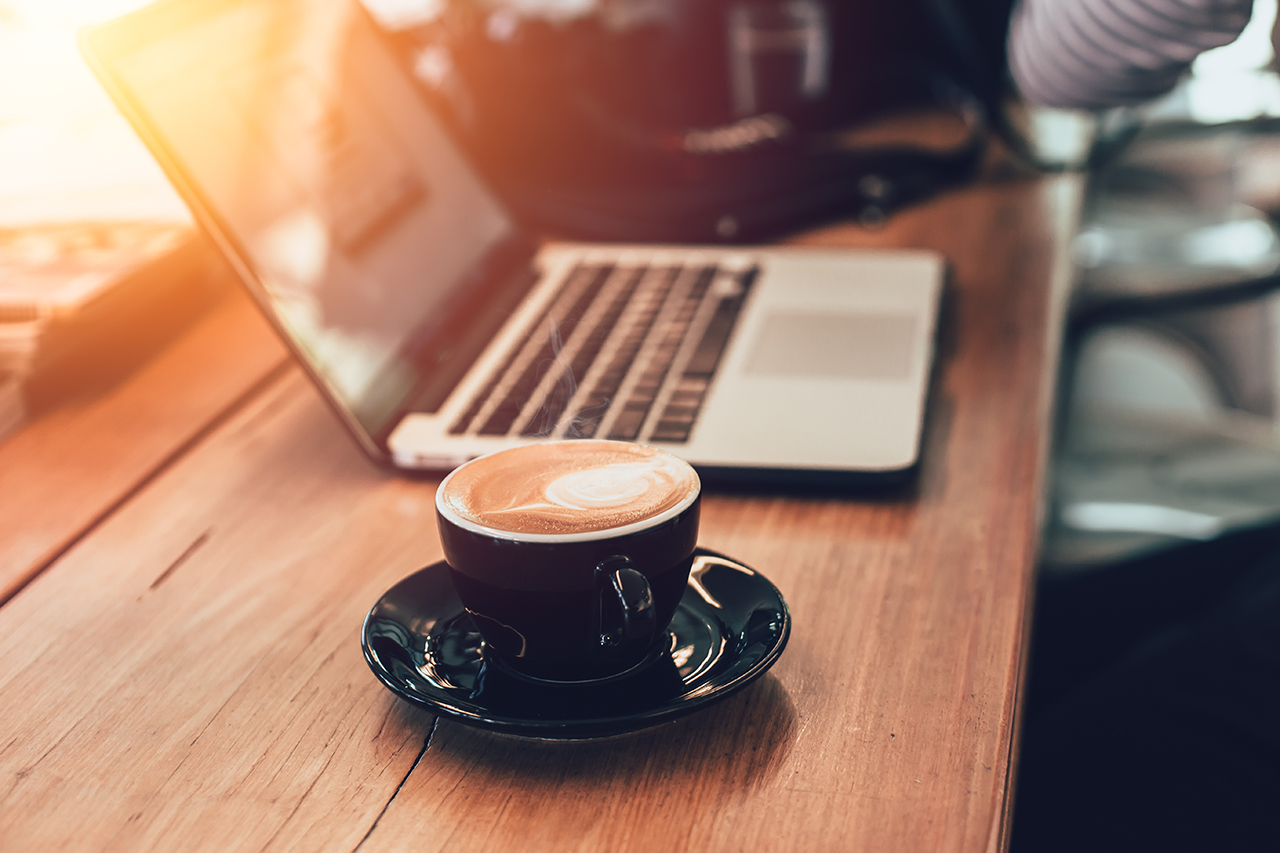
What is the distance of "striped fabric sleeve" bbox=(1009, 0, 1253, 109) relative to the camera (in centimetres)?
52

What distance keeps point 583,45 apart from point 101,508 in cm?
69

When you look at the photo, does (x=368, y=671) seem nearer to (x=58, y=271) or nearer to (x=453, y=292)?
(x=453, y=292)

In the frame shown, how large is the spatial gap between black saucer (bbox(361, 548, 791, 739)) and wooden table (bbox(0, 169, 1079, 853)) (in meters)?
0.02

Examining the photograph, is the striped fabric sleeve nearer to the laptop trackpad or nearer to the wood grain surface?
the laptop trackpad

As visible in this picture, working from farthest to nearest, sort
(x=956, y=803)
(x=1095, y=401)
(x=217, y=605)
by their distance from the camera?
(x=1095, y=401), (x=217, y=605), (x=956, y=803)

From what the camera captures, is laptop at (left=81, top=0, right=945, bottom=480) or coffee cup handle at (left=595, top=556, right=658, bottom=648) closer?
coffee cup handle at (left=595, top=556, right=658, bottom=648)

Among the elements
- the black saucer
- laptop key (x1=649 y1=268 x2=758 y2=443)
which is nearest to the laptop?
laptop key (x1=649 y1=268 x2=758 y2=443)

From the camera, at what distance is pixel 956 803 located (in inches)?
13.3

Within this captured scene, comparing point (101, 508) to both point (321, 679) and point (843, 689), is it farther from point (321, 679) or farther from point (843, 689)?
point (843, 689)

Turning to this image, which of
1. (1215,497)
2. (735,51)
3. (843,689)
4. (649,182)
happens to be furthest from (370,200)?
(1215,497)

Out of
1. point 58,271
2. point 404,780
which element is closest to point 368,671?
point 404,780

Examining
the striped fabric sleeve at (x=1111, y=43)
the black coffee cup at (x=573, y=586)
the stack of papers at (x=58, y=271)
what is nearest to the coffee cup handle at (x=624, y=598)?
the black coffee cup at (x=573, y=586)

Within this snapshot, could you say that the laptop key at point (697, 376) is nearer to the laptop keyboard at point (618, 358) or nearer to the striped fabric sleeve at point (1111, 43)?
the laptop keyboard at point (618, 358)

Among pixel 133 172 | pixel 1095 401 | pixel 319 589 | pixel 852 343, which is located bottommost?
pixel 1095 401
